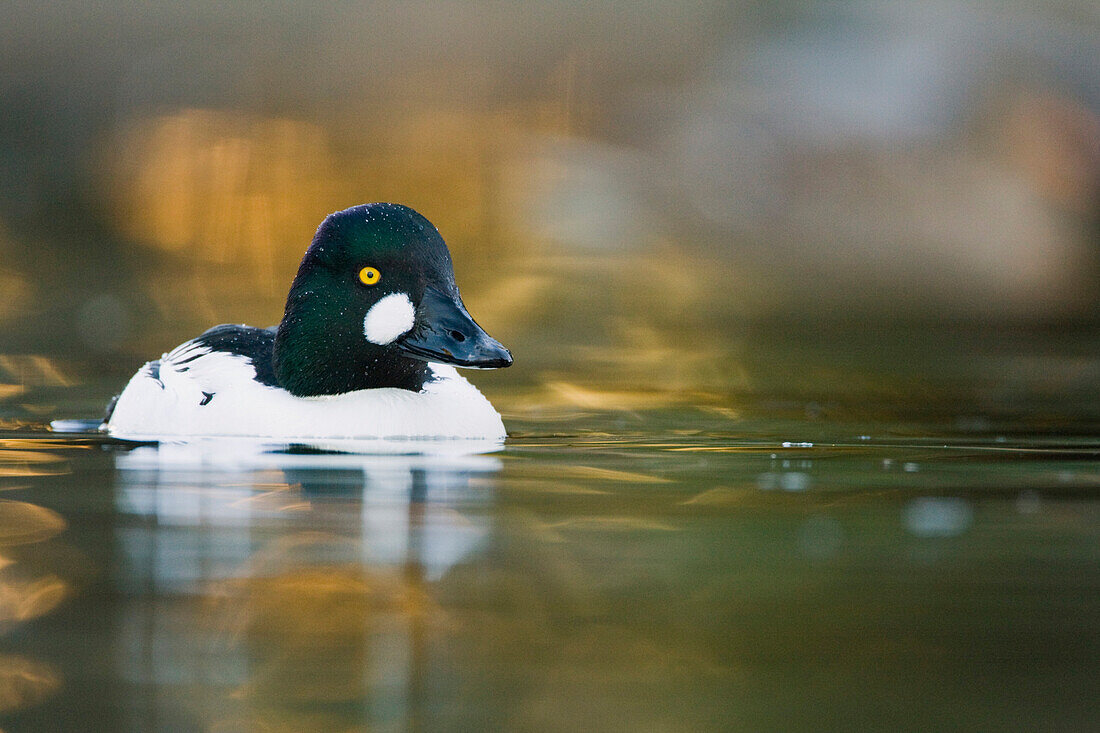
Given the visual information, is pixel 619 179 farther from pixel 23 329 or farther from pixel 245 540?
pixel 245 540

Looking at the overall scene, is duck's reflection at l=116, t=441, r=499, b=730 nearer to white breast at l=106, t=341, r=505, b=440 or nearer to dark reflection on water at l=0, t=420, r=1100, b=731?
dark reflection on water at l=0, t=420, r=1100, b=731

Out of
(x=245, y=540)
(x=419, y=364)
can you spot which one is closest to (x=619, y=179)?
(x=419, y=364)

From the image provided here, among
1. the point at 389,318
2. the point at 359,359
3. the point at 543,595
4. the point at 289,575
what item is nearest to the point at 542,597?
the point at 543,595

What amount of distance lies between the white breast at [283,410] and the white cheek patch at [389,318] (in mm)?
291

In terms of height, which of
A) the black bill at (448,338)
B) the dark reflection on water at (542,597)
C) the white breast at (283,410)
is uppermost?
the black bill at (448,338)

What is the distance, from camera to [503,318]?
11930 millimetres

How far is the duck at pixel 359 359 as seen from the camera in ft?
19.5

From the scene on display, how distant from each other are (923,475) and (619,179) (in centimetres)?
1098

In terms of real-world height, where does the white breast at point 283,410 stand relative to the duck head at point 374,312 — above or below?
below

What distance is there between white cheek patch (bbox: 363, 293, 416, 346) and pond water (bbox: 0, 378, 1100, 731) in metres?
0.62

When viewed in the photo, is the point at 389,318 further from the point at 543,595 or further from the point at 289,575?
the point at 543,595

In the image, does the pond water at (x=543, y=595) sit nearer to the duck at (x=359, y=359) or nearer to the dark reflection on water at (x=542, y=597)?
the dark reflection on water at (x=542, y=597)

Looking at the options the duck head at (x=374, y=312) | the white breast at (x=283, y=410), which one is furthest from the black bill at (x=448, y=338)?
the white breast at (x=283, y=410)

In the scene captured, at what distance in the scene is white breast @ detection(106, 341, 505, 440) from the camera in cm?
608
